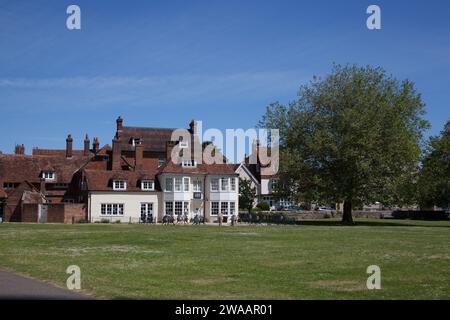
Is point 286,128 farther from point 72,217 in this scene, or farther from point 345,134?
point 72,217

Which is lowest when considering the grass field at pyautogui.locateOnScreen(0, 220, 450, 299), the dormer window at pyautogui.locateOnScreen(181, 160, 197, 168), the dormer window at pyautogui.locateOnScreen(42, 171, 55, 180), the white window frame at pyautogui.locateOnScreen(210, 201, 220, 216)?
the grass field at pyautogui.locateOnScreen(0, 220, 450, 299)

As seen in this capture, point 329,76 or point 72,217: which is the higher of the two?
point 329,76

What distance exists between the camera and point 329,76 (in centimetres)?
6238

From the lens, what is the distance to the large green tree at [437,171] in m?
75.4

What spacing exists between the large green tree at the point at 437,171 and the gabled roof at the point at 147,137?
37209mm

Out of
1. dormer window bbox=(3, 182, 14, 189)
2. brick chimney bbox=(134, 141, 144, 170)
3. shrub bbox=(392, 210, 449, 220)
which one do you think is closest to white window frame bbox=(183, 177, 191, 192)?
brick chimney bbox=(134, 141, 144, 170)

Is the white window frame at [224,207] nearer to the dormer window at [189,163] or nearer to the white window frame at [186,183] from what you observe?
the white window frame at [186,183]

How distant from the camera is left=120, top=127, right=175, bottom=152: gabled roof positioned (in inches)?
3215

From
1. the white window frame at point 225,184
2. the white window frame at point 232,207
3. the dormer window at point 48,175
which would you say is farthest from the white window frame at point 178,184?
the dormer window at point 48,175

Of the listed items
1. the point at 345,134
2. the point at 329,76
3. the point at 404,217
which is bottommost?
the point at 404,217

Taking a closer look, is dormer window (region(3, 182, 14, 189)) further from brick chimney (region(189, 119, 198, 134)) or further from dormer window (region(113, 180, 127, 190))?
brick chimney (region(189, 119, 198, 134))

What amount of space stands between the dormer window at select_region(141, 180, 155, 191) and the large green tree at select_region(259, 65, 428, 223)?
51.4 ft
